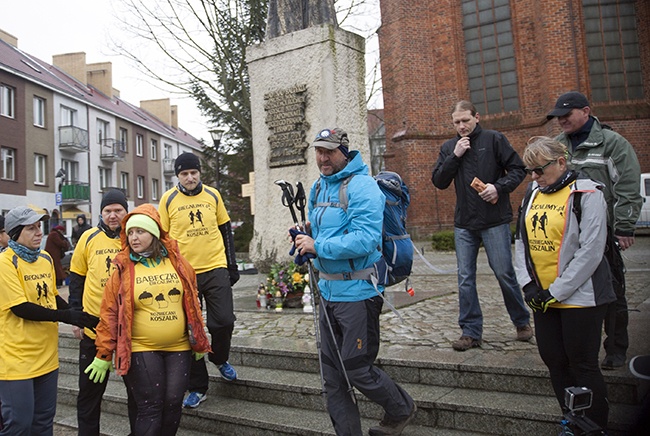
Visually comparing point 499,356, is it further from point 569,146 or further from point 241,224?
point 241,224

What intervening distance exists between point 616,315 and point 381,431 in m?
1.82

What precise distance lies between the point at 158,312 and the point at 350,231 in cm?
131

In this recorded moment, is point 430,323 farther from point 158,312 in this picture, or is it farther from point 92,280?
point 92,280

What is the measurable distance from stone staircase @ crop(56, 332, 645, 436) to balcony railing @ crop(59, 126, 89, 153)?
96.3ft

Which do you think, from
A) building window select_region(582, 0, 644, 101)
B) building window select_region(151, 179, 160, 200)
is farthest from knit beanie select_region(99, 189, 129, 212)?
building window select_region(151, 179, 160, 200)

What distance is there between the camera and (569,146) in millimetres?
3791

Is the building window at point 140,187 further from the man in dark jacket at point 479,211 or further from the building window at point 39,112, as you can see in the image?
the man in dark jacket at point 479,211

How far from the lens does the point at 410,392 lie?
12.9ft

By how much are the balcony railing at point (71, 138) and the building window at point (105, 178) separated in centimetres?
437

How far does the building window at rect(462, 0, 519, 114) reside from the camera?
20.7m

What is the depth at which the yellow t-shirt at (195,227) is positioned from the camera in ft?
14.2

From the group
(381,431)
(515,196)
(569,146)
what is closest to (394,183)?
(569,146)

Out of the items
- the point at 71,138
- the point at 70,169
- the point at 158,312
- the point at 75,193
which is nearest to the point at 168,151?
the point at 70,169

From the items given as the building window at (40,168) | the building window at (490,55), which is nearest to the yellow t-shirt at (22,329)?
the building window at (490,55)
